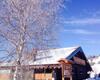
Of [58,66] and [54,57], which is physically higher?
[54,57]

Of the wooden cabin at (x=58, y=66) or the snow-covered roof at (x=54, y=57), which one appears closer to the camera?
the wooden cabin at (x=58, y=66)

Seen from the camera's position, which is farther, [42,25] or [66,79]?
[66,79]

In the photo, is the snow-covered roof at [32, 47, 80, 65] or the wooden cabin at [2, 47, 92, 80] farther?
the snow-covered roof at [32, 47, 80, 65]

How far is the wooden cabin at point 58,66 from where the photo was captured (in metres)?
23.0

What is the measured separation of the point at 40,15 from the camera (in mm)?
17250

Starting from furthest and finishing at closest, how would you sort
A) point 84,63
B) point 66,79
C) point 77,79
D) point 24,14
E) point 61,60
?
point 84,63 → point 77,79 → point 66,79 → point 61,60 → point 24,14

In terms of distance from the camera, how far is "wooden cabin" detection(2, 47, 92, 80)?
23.0 meters

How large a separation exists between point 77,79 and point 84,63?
3020 mm

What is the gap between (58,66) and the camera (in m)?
23.0

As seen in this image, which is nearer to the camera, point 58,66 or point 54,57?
point 58,66

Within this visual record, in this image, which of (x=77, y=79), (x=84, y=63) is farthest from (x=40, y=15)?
(x=84, y=63)

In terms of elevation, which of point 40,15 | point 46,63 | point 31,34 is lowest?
point 46,63

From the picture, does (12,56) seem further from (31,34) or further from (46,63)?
(46,63)

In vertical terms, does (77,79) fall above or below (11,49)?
below
